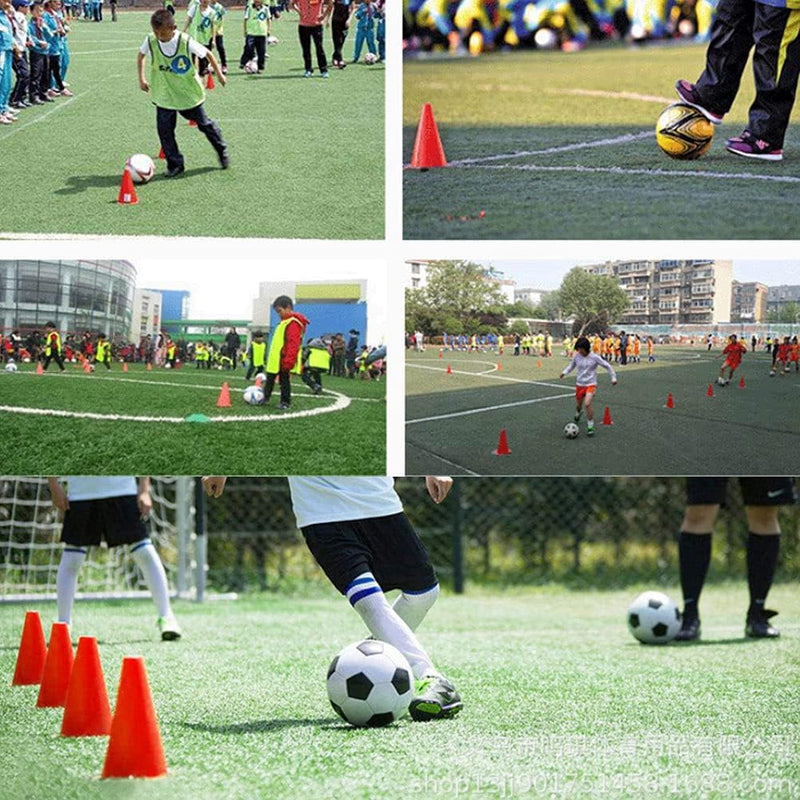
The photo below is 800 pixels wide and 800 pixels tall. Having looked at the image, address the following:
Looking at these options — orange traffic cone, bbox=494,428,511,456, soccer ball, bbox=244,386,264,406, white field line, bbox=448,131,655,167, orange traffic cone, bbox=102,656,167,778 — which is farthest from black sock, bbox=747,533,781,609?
orange traffic cone, bbox=102,656,167,778

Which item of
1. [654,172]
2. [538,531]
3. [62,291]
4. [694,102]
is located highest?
[694,102]

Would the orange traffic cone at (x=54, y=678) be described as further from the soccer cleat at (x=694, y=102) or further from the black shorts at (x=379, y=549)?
the soccer cleat at (x=694, y=102)

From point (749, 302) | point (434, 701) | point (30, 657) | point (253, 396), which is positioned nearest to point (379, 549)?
point (434, 701)

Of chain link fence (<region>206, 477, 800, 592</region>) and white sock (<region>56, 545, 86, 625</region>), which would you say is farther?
chain link fence (<region>206, 477, 800, 592</region>)

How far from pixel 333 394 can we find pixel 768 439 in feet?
4.99

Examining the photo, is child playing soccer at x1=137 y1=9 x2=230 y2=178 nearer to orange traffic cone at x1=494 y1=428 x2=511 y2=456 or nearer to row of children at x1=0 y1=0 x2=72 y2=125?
row of children at x1=0 y1=0 x2=72 y2=125

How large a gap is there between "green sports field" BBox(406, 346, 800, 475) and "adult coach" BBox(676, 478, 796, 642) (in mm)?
1245

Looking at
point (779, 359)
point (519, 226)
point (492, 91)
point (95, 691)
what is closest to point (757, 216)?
point (779, 359)

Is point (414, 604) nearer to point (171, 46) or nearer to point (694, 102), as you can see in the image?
point (694, 102)

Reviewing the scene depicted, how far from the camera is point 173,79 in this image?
562 centimetres

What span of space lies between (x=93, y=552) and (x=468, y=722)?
6.68m

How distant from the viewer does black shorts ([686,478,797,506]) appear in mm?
6402

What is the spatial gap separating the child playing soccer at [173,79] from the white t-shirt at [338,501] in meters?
1.39

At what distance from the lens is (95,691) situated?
4.17 metres
